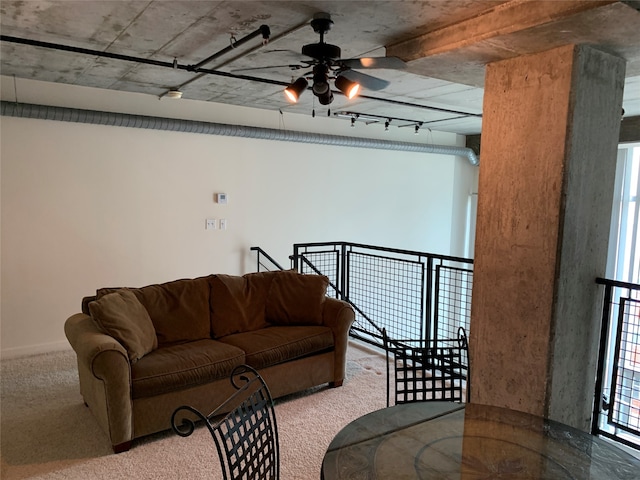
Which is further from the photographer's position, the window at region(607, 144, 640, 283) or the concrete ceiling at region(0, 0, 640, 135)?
the window at region(607, 144, 640, 283)

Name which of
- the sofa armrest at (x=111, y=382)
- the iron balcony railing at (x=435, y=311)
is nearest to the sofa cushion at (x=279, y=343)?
the iron balcony railing at (x=435, y=311)

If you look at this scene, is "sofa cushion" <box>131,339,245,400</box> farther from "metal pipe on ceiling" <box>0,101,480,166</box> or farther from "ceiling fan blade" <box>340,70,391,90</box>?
"metal pipe on ceiling" <box>0,101,480,166</box>

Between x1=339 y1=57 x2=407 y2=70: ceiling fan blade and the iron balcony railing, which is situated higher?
x1=339 y1=57 x2=407 y2=70: ceiling fan blade

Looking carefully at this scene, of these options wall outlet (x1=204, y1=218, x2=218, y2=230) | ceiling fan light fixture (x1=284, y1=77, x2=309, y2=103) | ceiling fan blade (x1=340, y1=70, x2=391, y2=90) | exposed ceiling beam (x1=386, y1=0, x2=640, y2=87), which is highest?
exposed ceiling beam (x1=386, y1=0, x2=640, y2=87)

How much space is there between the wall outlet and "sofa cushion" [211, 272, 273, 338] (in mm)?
1714

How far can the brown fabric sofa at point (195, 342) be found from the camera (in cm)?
288

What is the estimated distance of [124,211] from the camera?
16.4ft

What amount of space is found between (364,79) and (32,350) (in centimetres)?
408

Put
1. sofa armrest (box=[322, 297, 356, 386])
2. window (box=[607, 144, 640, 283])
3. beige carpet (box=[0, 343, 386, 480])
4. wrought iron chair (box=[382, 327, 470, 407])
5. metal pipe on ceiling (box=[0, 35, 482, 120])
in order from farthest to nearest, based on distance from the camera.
A: window (box=[607, 144, 640, 283]) → sofa armrest (box=[322, 297, 356, 386]) → metal pipe on ceiling (box=[0, 35, 482, 120]) → beige carpet (box=[0, 343, 386, 480]) → wrought iron chair (box=[382, 327, 470, 407])

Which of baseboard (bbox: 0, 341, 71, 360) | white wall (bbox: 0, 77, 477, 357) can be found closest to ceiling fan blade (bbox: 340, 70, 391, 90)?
white wall (bbox: 0, 77, 477, 357)

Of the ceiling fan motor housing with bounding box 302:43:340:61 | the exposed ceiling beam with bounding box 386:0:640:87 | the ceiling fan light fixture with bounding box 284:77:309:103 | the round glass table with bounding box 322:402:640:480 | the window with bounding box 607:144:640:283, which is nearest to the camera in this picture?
the round glass table with bounding box 322:402:640:480

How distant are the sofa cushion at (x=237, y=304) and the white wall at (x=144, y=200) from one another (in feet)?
5.71

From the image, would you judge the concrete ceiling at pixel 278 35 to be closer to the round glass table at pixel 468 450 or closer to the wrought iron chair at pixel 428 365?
the wrought iron chair at pixel 428 365

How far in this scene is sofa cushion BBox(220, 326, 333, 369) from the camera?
3398 millimetres
